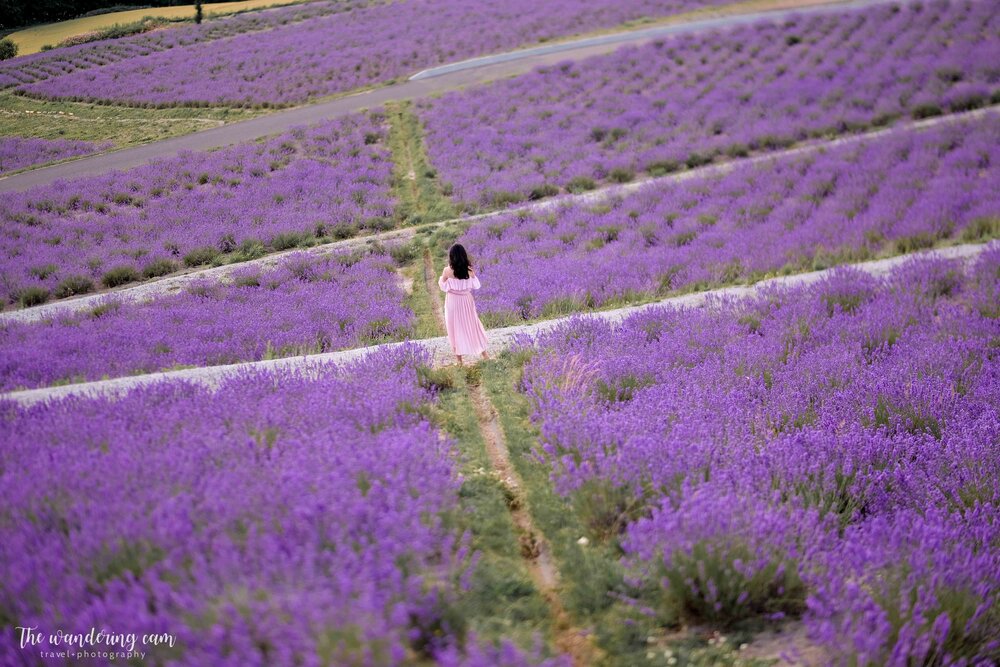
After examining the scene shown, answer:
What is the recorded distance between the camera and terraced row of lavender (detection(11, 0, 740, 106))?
17656 millimetres

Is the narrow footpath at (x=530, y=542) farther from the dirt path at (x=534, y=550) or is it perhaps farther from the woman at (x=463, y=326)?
the woman at (x=463, y=326)

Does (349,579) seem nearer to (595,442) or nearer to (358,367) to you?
(595,442)

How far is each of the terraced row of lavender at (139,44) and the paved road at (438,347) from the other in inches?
426

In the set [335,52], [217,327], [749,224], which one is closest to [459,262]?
[217,327]

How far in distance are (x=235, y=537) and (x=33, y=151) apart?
1491 centimetres

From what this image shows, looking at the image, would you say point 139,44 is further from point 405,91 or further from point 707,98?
point 707,98

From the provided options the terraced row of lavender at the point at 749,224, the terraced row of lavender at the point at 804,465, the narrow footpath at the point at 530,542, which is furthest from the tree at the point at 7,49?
the terraced row of lavender at the point at 804,465

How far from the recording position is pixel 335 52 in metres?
27.2

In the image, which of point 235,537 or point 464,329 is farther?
point 464,329

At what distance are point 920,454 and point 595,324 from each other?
324 centimetres

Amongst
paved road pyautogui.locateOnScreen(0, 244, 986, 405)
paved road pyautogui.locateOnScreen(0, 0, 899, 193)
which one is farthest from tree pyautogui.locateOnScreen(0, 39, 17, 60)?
paved road pyautogui.locateOnScreen(0, 244, 986, 405)

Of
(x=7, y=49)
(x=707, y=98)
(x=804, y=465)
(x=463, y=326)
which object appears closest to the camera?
(x=804, y=465)

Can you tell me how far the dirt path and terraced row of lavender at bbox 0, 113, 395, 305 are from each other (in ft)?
31.1

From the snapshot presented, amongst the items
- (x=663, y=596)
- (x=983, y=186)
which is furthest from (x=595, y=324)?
(x=983, y=186)
